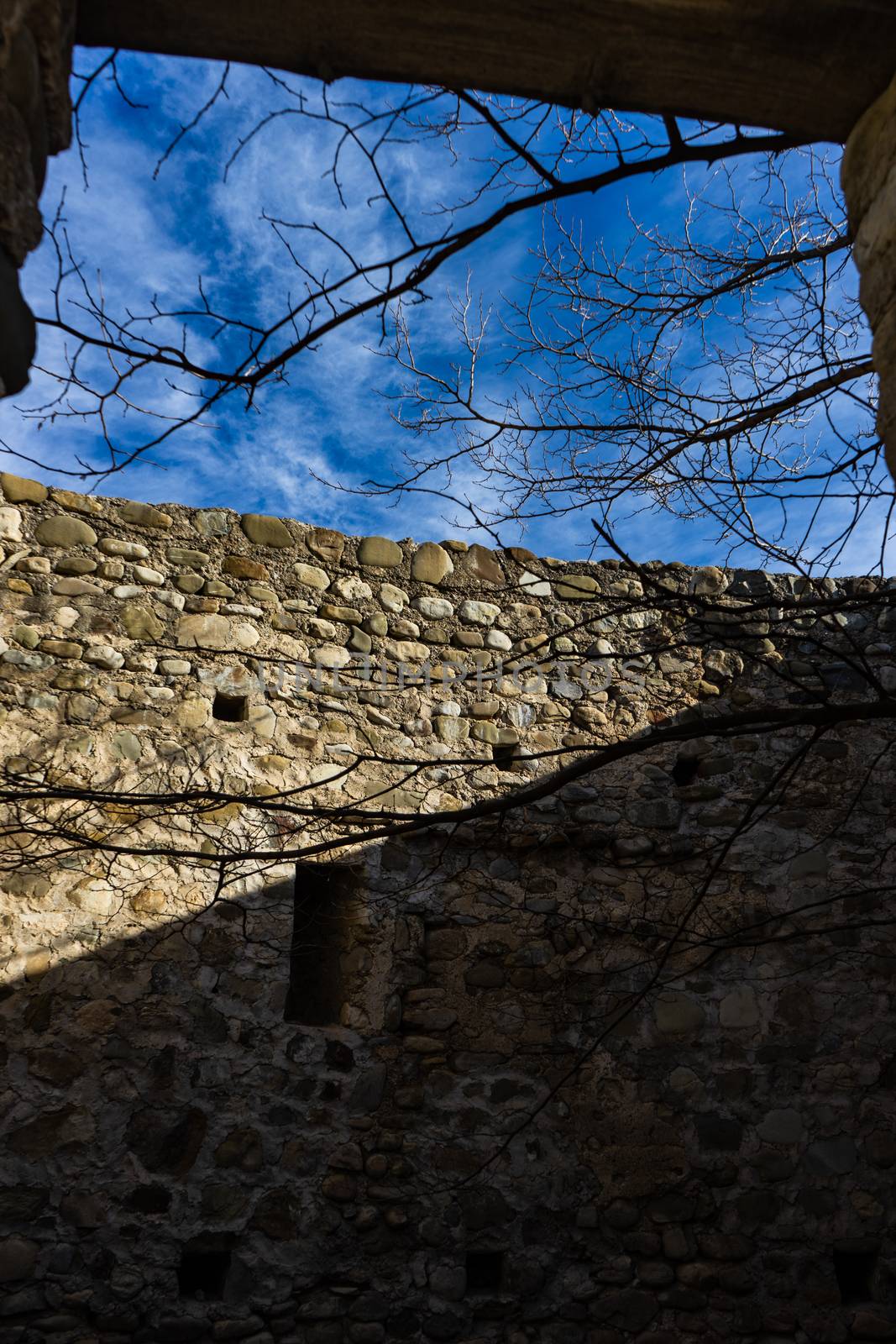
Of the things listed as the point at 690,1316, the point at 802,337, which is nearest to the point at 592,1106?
the point at 690,1316

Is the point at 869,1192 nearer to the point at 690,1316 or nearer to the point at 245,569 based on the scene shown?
the point at 690,1316

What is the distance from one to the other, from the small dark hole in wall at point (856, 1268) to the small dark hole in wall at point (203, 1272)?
244 cm

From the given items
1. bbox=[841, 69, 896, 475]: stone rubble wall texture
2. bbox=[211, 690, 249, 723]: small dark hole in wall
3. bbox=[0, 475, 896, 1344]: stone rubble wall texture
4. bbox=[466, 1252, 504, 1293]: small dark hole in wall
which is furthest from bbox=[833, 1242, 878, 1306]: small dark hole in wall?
bbox=[841, 69, 896, 475]: stone rubble wall texture

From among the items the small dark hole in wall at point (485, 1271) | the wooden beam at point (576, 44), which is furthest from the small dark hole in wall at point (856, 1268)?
the wooden beam at point (576, 44)

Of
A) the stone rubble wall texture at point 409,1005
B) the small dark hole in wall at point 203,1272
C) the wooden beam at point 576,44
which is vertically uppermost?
the wooden beam at point 576,44

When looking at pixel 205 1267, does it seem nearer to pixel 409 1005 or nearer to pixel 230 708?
pixel 409 1005

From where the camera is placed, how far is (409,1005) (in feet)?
14.4

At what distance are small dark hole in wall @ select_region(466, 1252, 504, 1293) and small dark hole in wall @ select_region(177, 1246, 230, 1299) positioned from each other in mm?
924

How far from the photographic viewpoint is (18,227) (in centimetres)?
176

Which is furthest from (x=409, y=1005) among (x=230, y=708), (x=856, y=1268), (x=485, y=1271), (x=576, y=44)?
(x=576, y=44)

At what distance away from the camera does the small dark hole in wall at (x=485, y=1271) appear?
158 inches

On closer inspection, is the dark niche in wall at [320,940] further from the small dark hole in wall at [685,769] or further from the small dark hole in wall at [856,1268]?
the small dark hole in wall at [856,1268]

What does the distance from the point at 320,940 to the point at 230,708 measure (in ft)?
3.53

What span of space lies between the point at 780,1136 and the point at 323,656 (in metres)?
2.87
